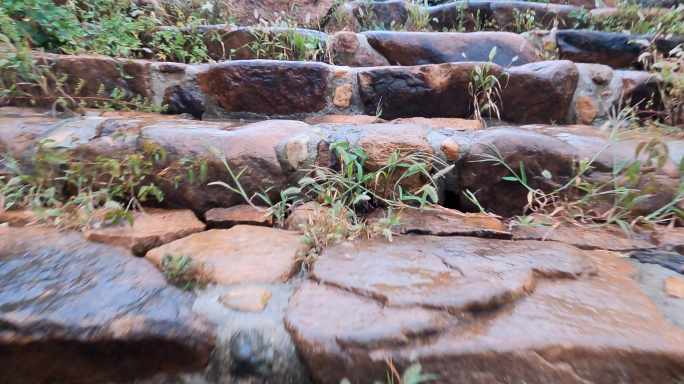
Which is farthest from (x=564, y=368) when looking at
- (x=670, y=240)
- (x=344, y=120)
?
(x=344, y=120)

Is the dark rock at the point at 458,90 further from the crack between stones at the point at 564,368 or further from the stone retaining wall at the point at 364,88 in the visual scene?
Result: the crack between stones at the point at 564,368

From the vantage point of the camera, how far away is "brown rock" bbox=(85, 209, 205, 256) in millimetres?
1063

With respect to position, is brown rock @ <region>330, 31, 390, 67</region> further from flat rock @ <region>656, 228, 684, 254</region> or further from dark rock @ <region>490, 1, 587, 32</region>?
flat rock @ <region>656, 228, 684, 254</region>

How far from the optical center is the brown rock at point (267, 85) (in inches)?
72.2

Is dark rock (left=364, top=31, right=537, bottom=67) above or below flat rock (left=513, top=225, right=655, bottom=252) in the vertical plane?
above

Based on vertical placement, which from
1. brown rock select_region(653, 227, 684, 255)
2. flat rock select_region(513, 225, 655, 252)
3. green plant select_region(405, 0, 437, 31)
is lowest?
flat rock select_region(513, 225, 655, 252)

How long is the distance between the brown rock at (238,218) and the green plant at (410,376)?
730mm

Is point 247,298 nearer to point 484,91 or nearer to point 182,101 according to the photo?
point 182,101

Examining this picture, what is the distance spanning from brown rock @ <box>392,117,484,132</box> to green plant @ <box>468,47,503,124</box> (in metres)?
0.10

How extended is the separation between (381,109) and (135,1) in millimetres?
1972

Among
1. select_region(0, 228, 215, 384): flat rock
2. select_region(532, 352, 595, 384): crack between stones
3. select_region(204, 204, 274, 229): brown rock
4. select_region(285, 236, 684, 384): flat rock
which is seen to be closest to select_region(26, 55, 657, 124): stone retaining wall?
select_region(204, 204, 274, 229): brown rock

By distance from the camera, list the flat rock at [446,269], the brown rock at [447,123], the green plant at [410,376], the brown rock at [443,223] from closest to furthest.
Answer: the green plant at [410,376], the flat rock at [446,269], the brown rock at [443,223], the brown rock at [447,123]

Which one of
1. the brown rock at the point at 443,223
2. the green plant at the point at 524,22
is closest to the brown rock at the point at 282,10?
the green plant at the point at 524,22

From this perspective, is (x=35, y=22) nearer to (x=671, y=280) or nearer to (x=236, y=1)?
(x=236, y=1)
